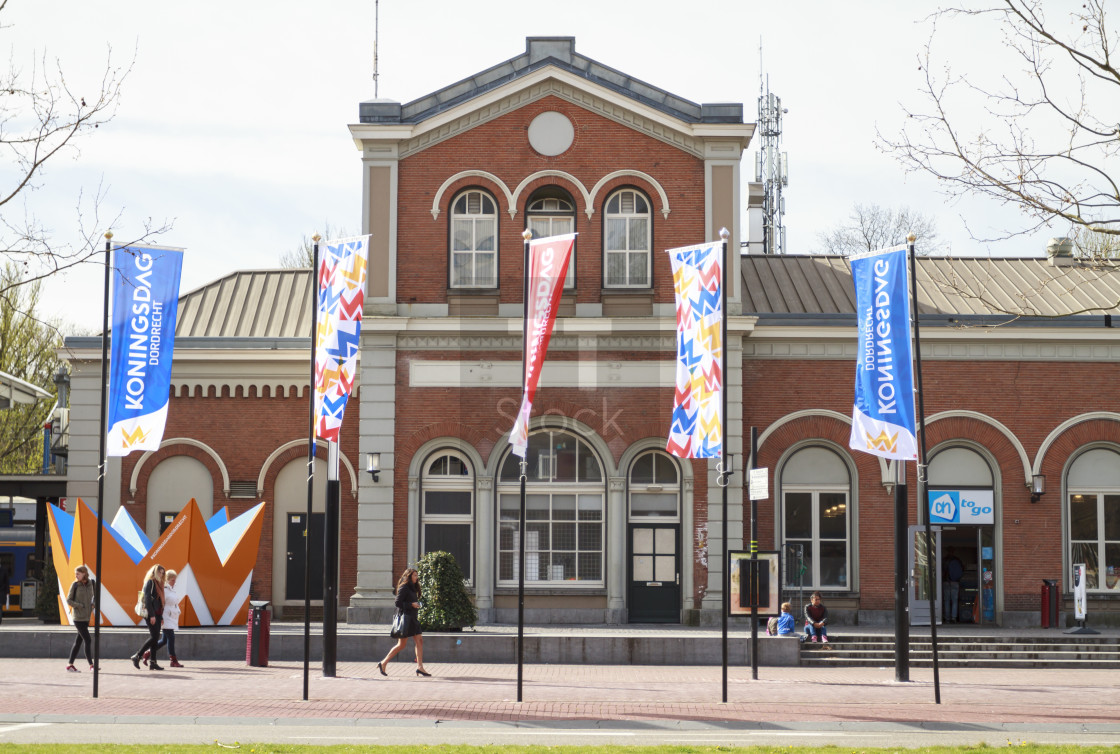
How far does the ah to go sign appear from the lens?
26.1m

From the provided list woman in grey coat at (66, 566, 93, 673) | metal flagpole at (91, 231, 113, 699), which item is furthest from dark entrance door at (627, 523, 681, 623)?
metal flagpole at (91, 231, 113, 699)

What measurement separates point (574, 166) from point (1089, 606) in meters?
14.5

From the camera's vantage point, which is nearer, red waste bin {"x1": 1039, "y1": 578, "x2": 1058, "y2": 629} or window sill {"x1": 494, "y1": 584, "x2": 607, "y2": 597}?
red waste bin {"x1": 1039, "y1": 578, "x2": 1058, "y2": 629}

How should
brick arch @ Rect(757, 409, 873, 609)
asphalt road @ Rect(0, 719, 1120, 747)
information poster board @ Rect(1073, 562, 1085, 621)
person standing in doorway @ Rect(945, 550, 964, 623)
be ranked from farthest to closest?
person standing in doorway @ Rect(945, 550, 964, 623) → brick arch @ Rect(757, 409, 873, 609) → information poster board @ Rect(1073, 562, 1085, 621) → asphalt road @ Rect(0, 719, 1120, 747)

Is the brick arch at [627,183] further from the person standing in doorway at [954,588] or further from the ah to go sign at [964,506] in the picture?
the person standing in doorway at [954,588]

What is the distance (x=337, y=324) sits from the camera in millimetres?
17875

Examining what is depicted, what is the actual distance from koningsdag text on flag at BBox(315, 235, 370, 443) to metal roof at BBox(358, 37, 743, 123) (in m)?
8.60

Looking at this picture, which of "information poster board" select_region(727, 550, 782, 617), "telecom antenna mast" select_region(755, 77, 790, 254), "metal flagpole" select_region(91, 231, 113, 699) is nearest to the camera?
"metal flagpole" select_region(91, 231, 113, 699)

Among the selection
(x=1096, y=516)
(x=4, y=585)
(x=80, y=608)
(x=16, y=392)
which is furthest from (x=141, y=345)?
(x=1096, y=516)

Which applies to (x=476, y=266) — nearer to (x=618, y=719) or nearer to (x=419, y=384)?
(x=419, y=384)

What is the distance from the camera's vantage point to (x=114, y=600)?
902 inches

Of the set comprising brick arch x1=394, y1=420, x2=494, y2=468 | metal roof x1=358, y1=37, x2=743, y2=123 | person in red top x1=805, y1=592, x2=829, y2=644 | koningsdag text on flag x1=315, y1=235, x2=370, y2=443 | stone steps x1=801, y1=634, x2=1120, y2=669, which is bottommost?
stone steps x1=801, y1=634, x2=1120, y2=669

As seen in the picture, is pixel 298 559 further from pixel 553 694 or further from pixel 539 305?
pixel 539 305

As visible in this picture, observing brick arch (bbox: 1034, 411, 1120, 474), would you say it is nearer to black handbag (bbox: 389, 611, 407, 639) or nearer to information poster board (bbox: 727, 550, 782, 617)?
information poster board (bbox: 727, 550, 782, 617)
